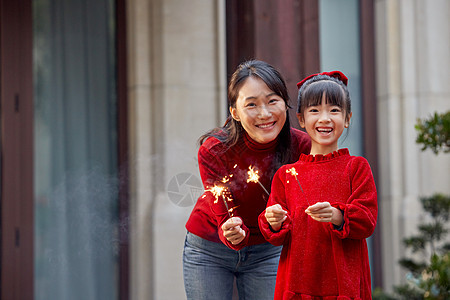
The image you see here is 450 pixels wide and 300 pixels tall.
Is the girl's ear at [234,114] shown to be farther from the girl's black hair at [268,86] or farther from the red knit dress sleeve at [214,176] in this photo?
the red knit dress sleeve at [214,176]

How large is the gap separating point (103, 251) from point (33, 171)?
70 cm

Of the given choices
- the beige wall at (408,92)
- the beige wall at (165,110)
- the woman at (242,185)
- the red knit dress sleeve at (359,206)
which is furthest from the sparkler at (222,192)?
the beige wall at (408,92)

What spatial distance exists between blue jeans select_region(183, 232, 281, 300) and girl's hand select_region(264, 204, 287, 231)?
15.3 inches

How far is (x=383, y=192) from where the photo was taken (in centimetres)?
516

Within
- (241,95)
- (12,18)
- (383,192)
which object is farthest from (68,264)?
(241,95)

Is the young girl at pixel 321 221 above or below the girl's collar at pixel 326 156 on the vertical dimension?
below

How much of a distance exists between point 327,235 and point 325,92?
0.33m

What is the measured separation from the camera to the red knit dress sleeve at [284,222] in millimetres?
1534

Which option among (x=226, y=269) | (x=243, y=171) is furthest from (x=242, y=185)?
(x=226, y=269)

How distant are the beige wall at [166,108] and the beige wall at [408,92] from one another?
1460 millimetres

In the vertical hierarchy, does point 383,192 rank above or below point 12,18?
below

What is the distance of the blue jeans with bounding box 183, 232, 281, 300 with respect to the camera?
1902 mm

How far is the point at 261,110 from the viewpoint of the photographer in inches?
64.6

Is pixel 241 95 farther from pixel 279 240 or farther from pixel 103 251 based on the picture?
pixel 103 251
